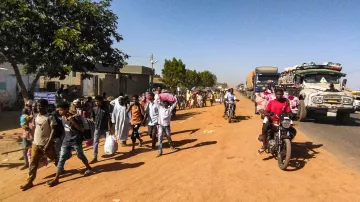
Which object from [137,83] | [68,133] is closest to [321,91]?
[68,133]

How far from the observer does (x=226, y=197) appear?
4371 millimetres

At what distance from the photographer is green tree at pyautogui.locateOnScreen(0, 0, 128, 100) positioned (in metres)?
10.3

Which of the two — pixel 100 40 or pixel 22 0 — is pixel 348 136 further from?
pixel 22 0

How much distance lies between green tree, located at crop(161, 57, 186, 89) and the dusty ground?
36826 millimetres

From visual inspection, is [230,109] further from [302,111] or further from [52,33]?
[52,33]

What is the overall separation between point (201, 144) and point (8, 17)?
9036 millimetres

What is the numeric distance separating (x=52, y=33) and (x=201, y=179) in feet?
32.9

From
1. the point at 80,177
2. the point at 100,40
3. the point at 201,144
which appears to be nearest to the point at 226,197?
the point at 80,177

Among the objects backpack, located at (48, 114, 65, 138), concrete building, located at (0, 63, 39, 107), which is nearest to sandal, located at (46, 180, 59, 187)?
backpack, located at (48, 114, 65, 138)

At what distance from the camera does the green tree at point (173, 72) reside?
145ft

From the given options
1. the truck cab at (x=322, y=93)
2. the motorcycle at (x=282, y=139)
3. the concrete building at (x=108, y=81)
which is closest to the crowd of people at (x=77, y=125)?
the motorcycle at (x=282, y=139)

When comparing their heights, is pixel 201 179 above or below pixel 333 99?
below

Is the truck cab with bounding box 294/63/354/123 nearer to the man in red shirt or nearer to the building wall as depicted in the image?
the man in red shirt

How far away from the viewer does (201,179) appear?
5176 millimetres
